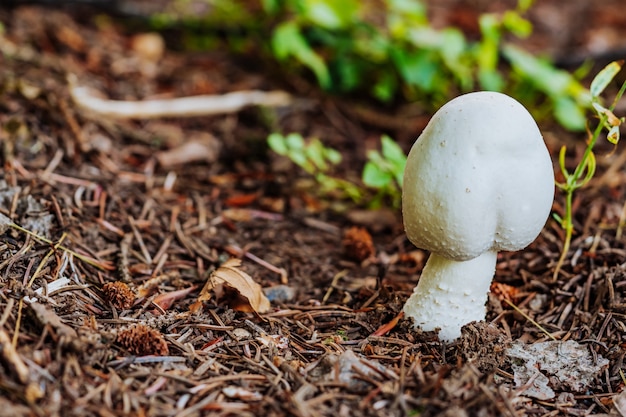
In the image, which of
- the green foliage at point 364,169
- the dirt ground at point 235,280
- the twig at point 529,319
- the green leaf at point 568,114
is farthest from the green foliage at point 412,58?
the twig at point 529,319

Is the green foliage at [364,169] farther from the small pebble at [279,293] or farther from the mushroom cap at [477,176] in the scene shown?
the mushroom cap at [477,176]

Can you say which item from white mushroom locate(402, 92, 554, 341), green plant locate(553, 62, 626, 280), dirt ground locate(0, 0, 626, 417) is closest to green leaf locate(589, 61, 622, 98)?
green plant locate(553, 62, 626, 280)

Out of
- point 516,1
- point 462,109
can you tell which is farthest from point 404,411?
point 516,1

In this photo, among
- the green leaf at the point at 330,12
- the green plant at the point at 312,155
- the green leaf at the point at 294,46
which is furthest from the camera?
the green leaf at the point at 294,46

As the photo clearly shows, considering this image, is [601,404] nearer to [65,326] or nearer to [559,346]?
[559,346]

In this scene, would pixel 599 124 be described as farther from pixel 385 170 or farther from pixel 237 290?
pixel 237 290

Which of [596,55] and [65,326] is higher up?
[596,55]
